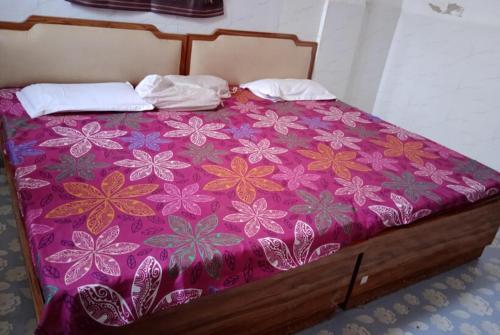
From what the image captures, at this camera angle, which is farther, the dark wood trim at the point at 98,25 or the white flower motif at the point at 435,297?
the dark wood trim at the point at 98,25

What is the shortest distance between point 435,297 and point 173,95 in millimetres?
1857

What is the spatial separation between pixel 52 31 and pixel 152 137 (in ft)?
3.36

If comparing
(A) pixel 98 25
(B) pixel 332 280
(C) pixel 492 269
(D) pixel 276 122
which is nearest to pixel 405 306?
(B) pixel 332 280

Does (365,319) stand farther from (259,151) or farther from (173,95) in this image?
(173,95)

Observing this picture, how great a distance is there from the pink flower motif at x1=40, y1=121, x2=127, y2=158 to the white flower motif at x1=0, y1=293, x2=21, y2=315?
641mm

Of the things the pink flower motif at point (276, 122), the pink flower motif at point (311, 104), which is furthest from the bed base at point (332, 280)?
the pink flower motif at point (311, 104)

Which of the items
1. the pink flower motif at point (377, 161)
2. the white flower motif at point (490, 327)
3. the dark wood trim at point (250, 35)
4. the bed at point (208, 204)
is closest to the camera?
the bed at point (208, 204)

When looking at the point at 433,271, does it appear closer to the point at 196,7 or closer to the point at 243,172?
the point at 243,172

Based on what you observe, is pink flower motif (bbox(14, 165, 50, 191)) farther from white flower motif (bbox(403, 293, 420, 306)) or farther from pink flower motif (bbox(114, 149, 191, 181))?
white flower motif (bbox(403, 293, 420, 306))

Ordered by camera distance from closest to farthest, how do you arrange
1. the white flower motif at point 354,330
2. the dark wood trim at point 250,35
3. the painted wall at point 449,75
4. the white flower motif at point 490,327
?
the white flower motif at point 354,330, the white flower motif at point 490,327, the dark wood trim at point 250,35, the painted wall at point 449,75

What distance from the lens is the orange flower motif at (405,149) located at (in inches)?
89.4

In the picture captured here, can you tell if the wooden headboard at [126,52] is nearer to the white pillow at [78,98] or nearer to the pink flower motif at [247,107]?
the white pillow at [78,98]

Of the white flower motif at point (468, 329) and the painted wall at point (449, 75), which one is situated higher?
the painted wall at point (449, 75)

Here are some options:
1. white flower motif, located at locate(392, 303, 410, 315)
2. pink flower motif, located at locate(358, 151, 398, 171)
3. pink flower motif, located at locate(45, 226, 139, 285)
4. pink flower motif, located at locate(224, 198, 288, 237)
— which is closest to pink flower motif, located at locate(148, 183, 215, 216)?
pink flower motif, located at locate(224, 198, 288, 237)
